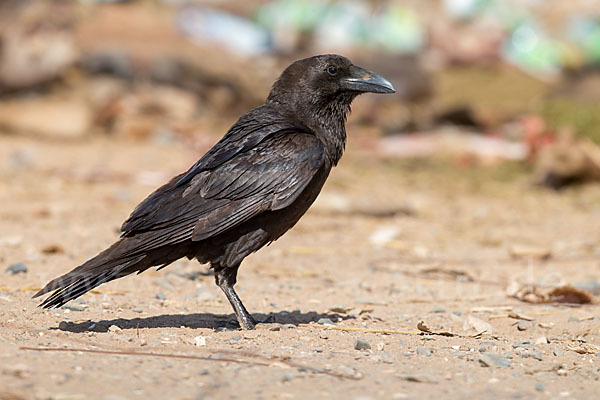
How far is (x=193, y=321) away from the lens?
462 centimetres

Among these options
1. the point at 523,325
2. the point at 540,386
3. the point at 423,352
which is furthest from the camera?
the point at 523,325

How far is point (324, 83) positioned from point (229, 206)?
969 millimetres

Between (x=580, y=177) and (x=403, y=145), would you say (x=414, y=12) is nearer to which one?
(x=403, y=145)

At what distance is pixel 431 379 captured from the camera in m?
3.52

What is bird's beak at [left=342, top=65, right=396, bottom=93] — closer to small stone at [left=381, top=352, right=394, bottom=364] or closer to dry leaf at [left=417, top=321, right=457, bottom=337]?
dry leaf at [left=417, top=321, right=457, bottom=337]

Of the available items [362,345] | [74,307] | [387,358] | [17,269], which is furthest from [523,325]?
[17,269]

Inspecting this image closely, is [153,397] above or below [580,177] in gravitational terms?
below

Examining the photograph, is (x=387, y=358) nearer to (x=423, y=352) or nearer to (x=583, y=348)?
(x=423, y=352)

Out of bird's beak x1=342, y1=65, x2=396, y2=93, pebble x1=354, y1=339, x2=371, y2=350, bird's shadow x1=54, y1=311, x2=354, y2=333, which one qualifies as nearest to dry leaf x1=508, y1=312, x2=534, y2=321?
bird's shadow x1=54, y1=311, x2=354, y2=333

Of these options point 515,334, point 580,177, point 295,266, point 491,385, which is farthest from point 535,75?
point 491,385

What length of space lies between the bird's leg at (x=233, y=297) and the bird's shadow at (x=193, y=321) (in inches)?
3.1

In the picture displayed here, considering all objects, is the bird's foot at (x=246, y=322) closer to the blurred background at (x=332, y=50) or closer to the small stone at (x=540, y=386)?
the small stone at (x=540, y=386)

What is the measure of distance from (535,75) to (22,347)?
15227 millimetres

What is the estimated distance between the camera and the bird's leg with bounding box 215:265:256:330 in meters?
4.53
